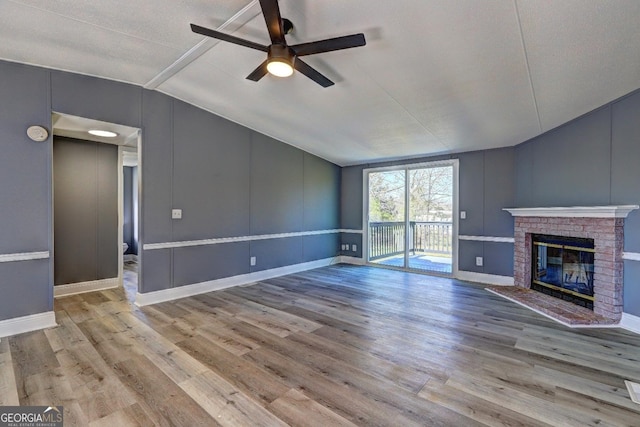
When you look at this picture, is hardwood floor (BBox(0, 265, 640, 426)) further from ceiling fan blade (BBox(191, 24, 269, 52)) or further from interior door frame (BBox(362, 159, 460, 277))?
ceiling fan blade (BBox(191, 24, 269, 52))

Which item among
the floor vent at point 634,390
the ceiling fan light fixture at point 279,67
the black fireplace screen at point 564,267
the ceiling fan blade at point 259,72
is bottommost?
the floor vent at point 634,390

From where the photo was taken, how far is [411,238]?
20.4ft

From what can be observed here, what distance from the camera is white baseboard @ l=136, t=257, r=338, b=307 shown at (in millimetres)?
3935

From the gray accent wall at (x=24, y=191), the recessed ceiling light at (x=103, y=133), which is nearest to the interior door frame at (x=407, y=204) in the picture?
the recessed ceiling light at (x=103, y=133)

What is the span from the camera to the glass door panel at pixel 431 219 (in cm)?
563

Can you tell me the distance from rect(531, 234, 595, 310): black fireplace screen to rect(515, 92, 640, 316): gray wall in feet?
1.51

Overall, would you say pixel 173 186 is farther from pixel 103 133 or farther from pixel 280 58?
pixel 280 58

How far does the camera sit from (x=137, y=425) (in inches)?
68.5

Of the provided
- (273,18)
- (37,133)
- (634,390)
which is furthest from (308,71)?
(634,390)

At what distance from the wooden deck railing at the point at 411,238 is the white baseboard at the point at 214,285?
5.02 feet

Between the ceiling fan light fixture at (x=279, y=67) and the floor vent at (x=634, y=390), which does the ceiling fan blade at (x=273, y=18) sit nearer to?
the ceiling fan light fixture at (x=279, y=67)

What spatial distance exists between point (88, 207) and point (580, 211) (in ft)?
22.0

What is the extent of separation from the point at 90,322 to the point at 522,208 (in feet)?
19.2

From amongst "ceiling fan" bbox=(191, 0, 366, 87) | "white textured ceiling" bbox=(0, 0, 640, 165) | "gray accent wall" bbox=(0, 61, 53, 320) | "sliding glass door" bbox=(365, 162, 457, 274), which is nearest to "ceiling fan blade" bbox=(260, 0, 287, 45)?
"ceiling fan" bbox=(191, 0, 366, 87)
